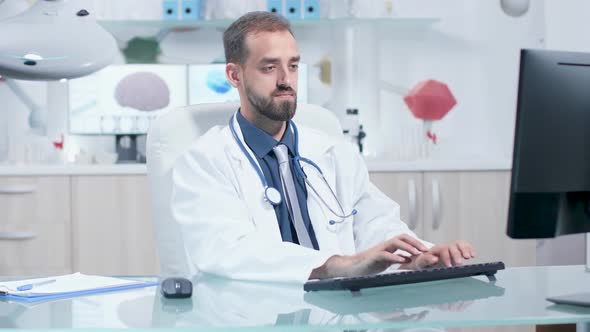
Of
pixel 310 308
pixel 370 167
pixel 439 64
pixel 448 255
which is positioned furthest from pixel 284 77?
pixel 439 64

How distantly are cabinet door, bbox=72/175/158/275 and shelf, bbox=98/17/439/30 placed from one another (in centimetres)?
86

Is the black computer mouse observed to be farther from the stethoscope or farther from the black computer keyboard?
the stethoscope

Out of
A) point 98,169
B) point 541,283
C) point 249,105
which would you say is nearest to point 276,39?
point 249,105

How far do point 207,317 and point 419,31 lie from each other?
3.66 meters

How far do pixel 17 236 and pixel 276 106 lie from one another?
231cm

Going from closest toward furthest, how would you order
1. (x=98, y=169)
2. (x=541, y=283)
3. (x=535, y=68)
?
(x=535, y=68) → (x=541, y=283) → (x=98, y=169)

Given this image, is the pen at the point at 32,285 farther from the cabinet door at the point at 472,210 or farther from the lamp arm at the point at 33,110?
the lamp arm at the point at 33,110

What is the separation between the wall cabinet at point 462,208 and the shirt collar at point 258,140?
199cm

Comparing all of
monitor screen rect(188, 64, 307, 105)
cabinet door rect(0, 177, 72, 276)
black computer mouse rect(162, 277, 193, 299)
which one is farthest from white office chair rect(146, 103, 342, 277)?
monitor screen rect(188, 64, 307, 105)

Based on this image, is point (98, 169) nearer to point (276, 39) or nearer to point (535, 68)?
point (276, 39)

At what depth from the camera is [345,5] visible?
4762 millimetres

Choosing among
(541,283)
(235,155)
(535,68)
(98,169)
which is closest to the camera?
(535,68)

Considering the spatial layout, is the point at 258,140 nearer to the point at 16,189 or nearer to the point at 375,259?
the point at 375,259

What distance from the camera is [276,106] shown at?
2338 millimetres
